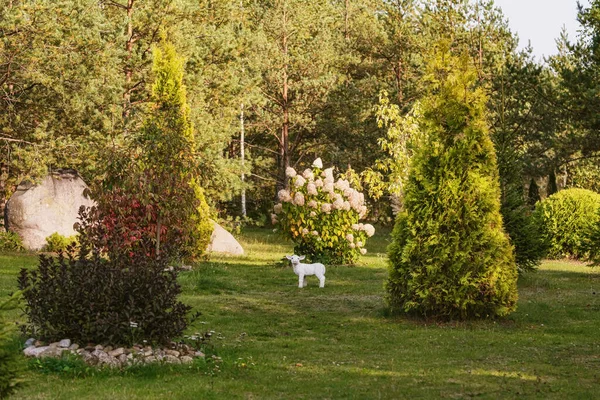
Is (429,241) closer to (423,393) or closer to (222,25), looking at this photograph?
(423,393)

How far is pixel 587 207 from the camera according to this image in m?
21.3

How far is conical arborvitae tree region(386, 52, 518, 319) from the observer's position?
35.6 feet

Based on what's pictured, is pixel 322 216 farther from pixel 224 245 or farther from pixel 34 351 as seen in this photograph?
pixel 34 351

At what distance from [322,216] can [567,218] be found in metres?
7.35

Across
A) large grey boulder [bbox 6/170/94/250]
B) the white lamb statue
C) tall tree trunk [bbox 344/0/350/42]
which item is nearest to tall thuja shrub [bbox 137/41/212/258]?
the white lamb statue

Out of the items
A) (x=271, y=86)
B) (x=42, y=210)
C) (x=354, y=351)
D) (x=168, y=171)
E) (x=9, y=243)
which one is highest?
(x=271, y=86)

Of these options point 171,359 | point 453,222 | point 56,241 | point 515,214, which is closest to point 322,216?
point 515,214

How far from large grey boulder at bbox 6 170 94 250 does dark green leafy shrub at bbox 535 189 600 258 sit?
41.8ft

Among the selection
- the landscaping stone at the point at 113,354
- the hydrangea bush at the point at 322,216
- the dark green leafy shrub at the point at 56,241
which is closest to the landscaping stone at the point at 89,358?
the landscaping stone at the point at 113,354

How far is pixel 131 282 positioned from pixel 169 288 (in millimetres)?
404

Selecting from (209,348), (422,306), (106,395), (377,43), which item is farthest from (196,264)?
(377,43)

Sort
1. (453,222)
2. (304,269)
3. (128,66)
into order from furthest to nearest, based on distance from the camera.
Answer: (128,66) → (304,269) → (453,222)

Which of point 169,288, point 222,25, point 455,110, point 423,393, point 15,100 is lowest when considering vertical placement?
point 423,393

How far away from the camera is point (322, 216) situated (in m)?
18.9
